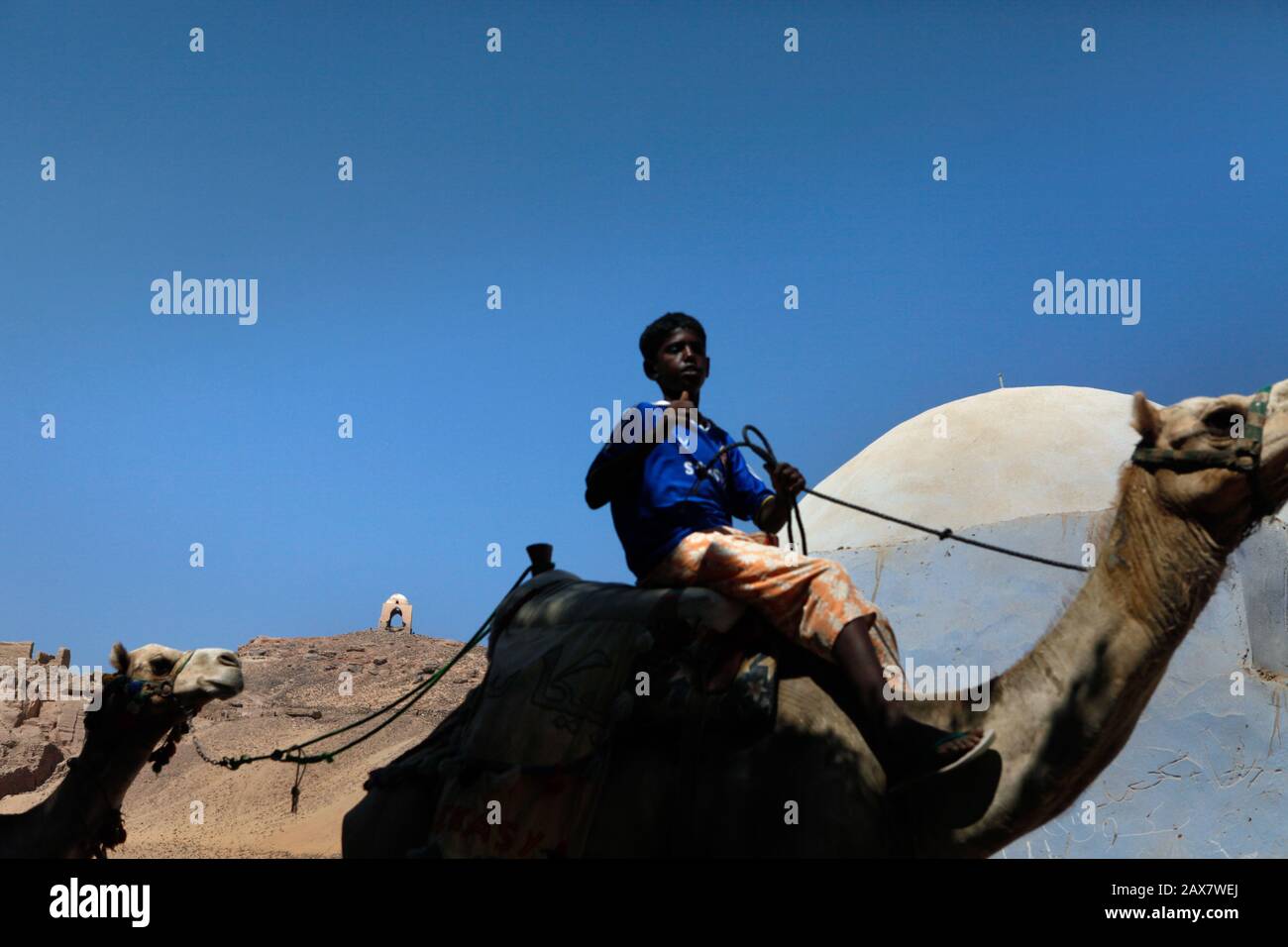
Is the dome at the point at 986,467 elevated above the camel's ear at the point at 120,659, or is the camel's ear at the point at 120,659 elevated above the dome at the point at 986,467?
the dome at the point at 986,467

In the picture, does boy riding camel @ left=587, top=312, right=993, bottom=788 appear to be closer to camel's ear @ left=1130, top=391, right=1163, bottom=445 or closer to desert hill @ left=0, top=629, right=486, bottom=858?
camel's ear @ left=1130, top=391, right=1163, bottom=445

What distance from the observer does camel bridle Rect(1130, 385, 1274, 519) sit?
3.44 meters

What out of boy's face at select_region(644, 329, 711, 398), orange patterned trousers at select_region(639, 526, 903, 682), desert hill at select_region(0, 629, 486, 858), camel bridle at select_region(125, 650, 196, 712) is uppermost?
boy's face at select_region(644, 329, 711, 398)

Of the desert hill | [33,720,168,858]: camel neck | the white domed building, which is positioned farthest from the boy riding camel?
the desert hill

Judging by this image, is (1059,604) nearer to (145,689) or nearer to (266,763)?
(145,689)

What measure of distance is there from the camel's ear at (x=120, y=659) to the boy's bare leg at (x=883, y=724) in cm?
411

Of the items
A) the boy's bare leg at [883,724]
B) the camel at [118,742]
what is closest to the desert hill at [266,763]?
the camel at [118,742]

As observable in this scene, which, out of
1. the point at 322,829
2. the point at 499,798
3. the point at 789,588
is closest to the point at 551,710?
the point at 499,798

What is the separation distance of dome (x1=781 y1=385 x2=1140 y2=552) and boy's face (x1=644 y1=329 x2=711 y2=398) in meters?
Result: 7.62

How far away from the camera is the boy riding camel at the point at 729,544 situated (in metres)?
3.55

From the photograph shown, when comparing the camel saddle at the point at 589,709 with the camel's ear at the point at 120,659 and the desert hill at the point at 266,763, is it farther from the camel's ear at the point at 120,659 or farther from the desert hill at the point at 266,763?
the desert hill at the point at 266,763

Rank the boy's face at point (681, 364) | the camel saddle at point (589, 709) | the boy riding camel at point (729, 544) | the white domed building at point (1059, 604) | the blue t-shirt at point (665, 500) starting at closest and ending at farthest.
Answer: the boy riding camel at point (729, 544)
the camel saddle at point (589, 709)
the blue t-shirt at point (665, 500)
the boy's face at point (681, 364)
the white domed building at point (1059, 604)
